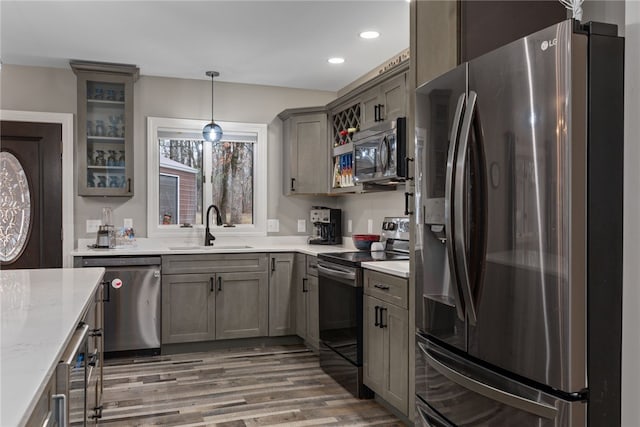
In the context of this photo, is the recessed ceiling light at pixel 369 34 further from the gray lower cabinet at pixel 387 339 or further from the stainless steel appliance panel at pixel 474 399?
the stainless steel appliance panel at pixel 474 399

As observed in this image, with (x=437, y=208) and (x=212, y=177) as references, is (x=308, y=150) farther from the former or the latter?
(x=437, y=208)

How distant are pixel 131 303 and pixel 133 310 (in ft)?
0.20

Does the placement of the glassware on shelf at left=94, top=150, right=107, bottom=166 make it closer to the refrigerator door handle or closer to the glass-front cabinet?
the glass-front cabinet

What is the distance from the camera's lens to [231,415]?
305 cm

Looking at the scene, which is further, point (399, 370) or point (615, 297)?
point (399, 370)

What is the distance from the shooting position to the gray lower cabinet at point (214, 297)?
434 centimetres

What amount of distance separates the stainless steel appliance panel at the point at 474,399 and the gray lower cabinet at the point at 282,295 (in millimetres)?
2582

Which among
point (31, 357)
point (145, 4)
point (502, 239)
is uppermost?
→ point (145, 4)

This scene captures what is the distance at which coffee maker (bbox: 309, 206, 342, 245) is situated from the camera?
5059 mm

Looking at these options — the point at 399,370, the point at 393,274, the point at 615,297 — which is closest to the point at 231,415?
the point at 399,370

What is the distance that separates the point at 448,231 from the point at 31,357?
1.27 m

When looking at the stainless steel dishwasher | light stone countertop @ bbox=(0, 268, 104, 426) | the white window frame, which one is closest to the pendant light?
the white window frame

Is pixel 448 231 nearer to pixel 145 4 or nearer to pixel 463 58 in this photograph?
pixel 463 58

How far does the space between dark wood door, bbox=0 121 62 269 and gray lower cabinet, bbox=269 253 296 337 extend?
1.91m
